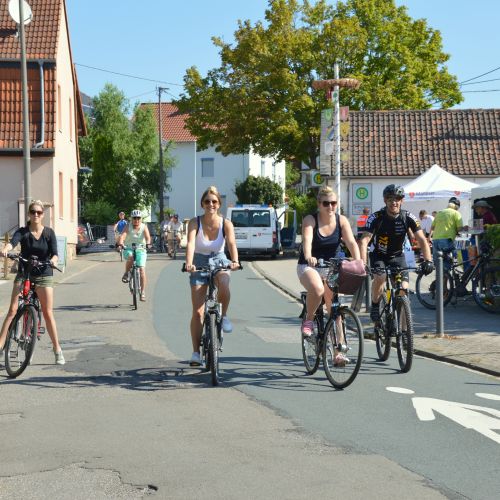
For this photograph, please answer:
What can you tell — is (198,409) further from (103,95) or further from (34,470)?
(103,95)

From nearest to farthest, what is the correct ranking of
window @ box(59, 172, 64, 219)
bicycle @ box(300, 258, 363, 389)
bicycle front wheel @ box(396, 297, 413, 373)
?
1. bicycle @ box(300, 258, 363, 389)
2. bicycle front wheel @ box(396, 297, 413, 373)
3. window @ box(59, 172, 64, 219)

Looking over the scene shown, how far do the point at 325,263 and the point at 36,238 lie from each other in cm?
311

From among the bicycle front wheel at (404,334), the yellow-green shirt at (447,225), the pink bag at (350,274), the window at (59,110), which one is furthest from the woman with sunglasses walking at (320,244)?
the window at (59,110)

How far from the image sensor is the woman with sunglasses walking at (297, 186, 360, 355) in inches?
356

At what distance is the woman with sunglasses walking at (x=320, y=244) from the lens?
9055 millimetres

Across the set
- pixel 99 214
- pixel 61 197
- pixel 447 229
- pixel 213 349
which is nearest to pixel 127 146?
pixel 99 214

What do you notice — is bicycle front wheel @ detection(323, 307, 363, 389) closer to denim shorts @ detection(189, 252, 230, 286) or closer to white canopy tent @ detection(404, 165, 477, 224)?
denim shorts @ detection(189, 252, 230, 286)

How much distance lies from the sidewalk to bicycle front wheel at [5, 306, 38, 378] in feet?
14.8

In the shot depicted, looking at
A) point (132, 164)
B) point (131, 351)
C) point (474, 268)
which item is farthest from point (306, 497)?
point (132, 164)

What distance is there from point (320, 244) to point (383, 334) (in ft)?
5.29

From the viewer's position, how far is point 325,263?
29.4 feet

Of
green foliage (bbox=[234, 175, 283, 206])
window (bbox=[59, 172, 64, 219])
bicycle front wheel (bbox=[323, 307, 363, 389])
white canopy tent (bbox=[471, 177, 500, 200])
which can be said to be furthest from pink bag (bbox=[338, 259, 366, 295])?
green foliage (bbox=[234, 175, 283, 206])

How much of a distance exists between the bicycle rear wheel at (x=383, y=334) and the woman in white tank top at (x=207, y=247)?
1.74 meters

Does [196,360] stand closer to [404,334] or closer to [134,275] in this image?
[404,334]
